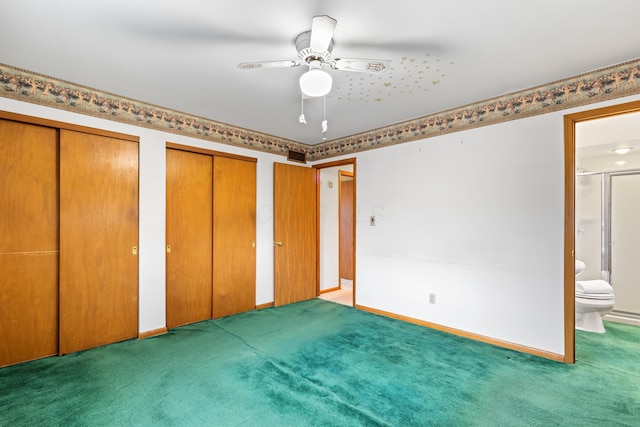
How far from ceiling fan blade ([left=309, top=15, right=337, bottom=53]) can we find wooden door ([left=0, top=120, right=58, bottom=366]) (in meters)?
2.66

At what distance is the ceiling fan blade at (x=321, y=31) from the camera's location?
A: 1.59 metres

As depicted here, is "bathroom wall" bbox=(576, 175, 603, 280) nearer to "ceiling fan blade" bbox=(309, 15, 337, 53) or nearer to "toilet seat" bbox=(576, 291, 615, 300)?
"toilet seat" bbox=(576, 291, 615, 300)

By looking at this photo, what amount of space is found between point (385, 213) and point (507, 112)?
179cm

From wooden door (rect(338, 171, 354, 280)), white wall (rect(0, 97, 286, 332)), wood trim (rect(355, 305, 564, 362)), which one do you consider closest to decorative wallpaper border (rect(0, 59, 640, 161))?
white wall (rect(0, 97, 286, 332))

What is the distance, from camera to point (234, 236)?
4035 millimetres

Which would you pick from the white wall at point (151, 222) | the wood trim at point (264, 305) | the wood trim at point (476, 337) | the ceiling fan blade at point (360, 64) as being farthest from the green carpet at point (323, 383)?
the ceiling fan blade at point (360, 64)

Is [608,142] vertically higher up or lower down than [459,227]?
higher up

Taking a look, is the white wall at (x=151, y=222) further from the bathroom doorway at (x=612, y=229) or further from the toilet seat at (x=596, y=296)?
the bathroom doorway at (x=612, y=229)

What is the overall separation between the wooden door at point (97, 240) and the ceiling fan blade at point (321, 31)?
2437 mm

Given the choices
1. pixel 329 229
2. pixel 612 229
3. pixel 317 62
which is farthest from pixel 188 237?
pixel 612 229

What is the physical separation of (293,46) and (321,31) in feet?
1.86

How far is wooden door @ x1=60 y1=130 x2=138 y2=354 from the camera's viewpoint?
2.78m

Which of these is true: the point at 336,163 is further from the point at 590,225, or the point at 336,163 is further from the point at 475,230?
the point at 590,225

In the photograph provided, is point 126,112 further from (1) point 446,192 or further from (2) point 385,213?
(1) point 446,192
